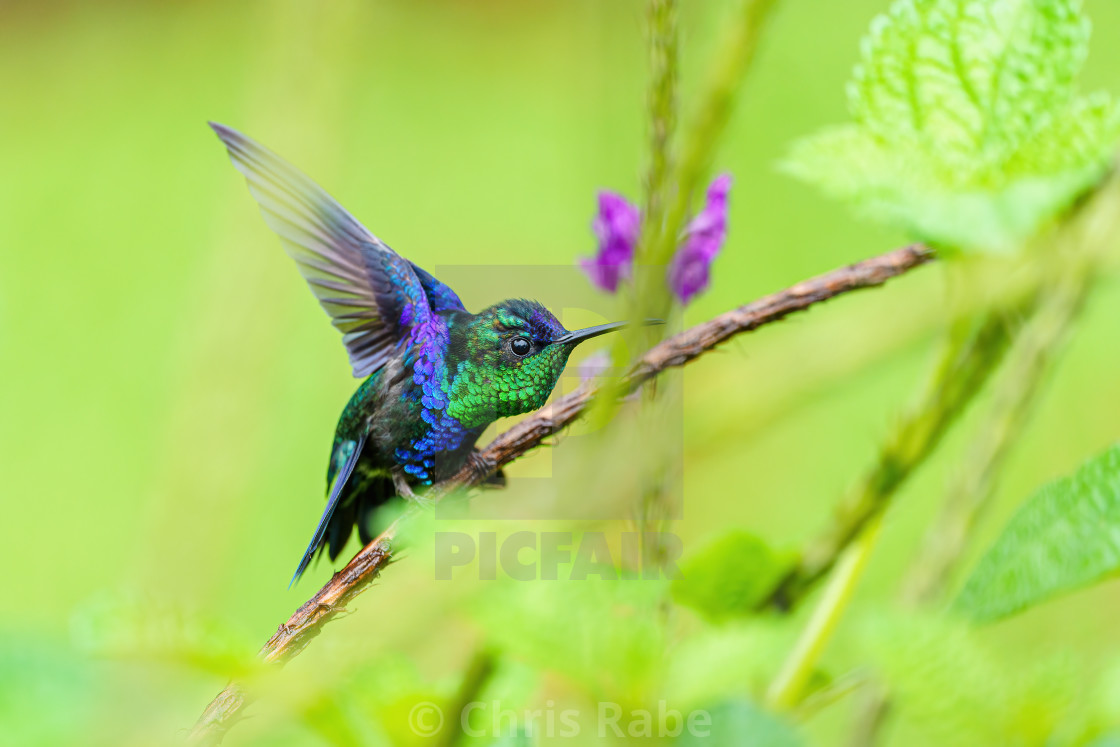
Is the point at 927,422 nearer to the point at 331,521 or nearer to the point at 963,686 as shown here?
the point at 963,686

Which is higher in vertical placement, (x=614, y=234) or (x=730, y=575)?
(x=614, y=234)

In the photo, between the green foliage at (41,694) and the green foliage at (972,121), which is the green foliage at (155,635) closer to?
the green foliage at (41,694)

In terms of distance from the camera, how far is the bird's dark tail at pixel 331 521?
0.27 meters

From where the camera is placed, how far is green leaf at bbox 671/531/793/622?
275 millimetres

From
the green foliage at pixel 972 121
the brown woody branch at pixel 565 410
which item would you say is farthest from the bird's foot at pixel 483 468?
the green foliage at pixel 972 121

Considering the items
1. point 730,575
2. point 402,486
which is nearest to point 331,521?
point 402,486

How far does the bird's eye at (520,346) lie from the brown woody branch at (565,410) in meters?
0.07

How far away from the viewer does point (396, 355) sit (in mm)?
333

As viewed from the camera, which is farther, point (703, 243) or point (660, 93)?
point (703, 243)

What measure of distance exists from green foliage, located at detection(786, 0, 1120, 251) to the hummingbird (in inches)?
3.5

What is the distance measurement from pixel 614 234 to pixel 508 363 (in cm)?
6

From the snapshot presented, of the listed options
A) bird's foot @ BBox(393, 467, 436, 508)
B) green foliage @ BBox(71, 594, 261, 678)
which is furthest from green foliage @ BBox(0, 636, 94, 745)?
bird's foot @ BBox(393, 467, 436, 508)

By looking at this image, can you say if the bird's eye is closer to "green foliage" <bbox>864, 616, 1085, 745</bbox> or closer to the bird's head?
the bird's head

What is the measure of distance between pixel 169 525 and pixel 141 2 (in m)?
2.78
